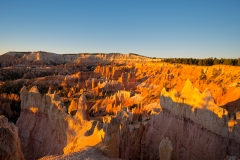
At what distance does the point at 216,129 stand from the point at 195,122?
162 cm

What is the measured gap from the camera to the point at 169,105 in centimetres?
1565

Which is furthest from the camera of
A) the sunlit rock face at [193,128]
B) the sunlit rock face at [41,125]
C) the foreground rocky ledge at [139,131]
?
the sunlit rock face at [41,125]

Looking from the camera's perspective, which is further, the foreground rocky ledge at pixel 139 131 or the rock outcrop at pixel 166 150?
the foreground rocky ledge at pixel 139 131

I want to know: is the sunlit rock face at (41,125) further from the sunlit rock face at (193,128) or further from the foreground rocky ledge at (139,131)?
the sunlit rock face at (193,128)

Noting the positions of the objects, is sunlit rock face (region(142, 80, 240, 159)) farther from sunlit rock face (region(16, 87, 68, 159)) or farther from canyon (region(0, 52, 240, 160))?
sunlit rock face (region(16, 87, 68, 159))

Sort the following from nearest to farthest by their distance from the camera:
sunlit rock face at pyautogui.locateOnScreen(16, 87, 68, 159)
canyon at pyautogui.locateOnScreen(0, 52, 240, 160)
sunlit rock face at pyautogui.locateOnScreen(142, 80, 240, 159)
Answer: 1. canyon at pyautogui.locateOnScreen(0, 52, 240, 160)
2. sunlit rock face at pyautogui.locateOnScreen(142, 80, 240, 159)
3. sunlit rock face at pyautogui.locateOnScreen(16, 87, 68, 159)

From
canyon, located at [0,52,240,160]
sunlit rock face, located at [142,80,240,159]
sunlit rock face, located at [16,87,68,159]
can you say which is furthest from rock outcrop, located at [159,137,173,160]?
sunlit rock face, located at [16,87,68,159]

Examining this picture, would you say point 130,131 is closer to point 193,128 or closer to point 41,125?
point 193,128

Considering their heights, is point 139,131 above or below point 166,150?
below

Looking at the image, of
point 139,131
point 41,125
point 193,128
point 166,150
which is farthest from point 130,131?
point 41,125

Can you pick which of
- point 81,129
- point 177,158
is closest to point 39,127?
point 81,129

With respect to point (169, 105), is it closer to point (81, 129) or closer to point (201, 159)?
point (201, 159)

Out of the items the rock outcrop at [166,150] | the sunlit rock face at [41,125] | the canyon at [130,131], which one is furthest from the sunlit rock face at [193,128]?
the sunlit rock face at [41,125]

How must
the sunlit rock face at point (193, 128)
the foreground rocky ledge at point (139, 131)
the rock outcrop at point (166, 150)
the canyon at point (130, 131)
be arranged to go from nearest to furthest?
the canyon at point (130, 131) < the rock outcrop at point (166, 150) < the foreground rocky ledge at point (139, 131) < the sunlit rock face at point (193, 128)
